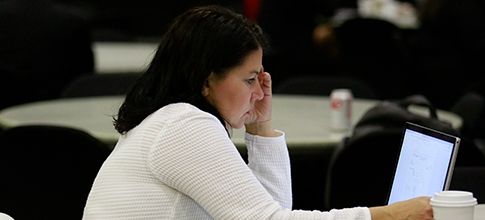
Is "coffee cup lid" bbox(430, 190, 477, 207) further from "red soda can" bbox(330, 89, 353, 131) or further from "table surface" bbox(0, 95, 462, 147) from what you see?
"red soda can" bbox(330, 89, 353, 131)

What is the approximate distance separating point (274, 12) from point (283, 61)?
56cm

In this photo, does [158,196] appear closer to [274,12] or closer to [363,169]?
[363,169]

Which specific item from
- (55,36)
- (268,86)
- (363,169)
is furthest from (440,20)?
(268,86)

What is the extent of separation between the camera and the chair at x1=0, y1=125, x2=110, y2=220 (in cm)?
224

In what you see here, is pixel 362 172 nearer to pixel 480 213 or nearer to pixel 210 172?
pixel 480 213

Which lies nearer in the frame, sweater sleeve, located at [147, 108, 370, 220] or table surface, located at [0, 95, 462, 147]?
sweater sleeve, located at [147, 108, 370, 220]

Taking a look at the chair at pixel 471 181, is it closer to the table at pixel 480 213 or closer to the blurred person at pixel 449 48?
the table at pixel 480 213

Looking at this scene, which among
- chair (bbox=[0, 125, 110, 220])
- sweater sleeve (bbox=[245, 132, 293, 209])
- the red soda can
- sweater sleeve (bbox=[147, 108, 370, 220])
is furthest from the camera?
the red soda can

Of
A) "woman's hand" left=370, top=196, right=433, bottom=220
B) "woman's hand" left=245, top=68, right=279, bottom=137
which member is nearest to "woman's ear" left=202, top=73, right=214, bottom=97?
"woman's hand" left=245, top=68, right=279, bottom=137

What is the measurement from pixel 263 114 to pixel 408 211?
26.4 inches

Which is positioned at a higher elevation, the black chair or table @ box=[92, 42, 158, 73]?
the black chair

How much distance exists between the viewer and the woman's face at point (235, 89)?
1569 millimetres

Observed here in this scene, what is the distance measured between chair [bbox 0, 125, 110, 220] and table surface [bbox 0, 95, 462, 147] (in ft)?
0.78

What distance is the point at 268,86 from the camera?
→ 187 cm
